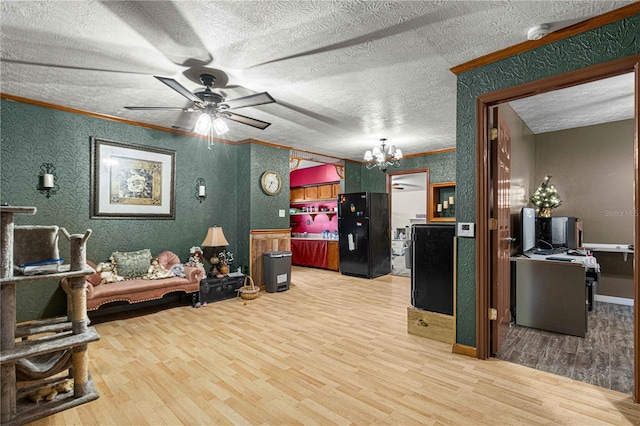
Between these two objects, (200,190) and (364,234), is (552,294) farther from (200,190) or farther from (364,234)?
(200,190)

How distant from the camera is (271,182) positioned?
223 inches

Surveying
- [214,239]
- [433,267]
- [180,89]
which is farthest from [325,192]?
[180,89]

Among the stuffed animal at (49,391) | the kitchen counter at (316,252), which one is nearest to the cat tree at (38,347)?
the stuffed animal at (49,391)

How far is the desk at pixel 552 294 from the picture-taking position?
3.17 m

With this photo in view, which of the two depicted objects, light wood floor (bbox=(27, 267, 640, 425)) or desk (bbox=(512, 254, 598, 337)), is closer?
light wood floor (bbox=(27, 267, 640, 425))

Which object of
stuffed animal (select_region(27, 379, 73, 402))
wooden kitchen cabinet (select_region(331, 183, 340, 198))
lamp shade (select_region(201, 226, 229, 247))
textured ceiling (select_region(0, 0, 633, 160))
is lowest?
stuffed animal (select_region(27, 379, 73, 402))

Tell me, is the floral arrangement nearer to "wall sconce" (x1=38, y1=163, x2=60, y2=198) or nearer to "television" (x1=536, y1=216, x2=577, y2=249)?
"wall sconce" (x1=38, y1=163, x2=60, y2=198)

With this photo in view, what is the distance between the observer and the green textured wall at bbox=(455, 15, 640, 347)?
215 centimetres

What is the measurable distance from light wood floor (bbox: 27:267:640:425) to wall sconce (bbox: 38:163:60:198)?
69.2 inches

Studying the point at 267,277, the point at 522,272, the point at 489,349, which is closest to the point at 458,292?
the point at 489,349

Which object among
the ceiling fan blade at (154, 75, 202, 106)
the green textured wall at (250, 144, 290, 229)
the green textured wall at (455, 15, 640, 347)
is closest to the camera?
the green textured wall at (455, 15, 640, 347)

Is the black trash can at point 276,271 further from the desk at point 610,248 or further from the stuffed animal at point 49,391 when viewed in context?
the desk at point 610,248

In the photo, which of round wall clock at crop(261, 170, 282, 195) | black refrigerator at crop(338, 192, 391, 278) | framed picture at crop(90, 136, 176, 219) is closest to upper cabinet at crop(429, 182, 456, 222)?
black refrigerator at crop(338, 192, 391, 278)

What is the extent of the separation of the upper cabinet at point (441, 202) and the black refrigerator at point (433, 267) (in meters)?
3.57
